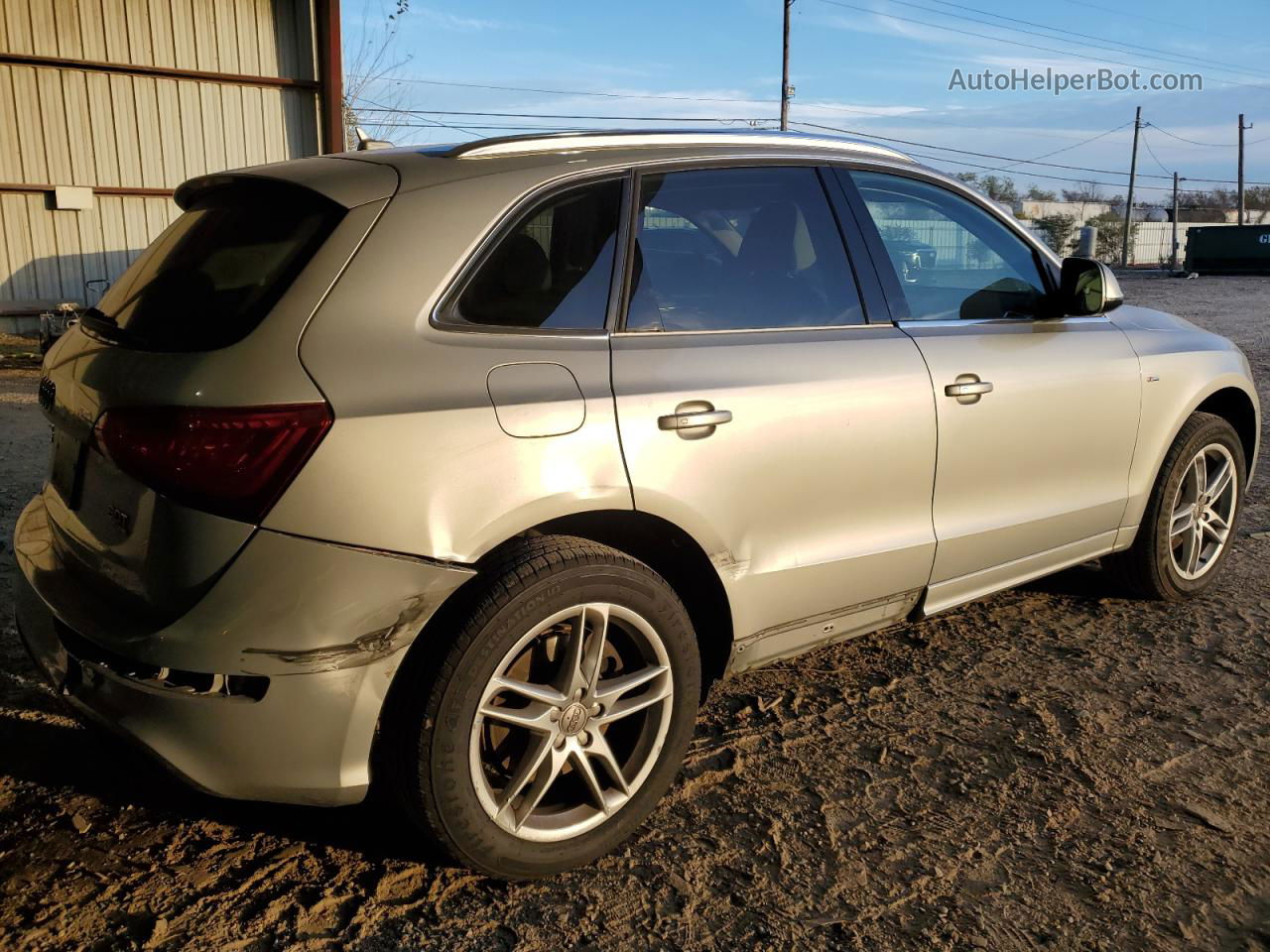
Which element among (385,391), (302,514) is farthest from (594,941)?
(385,391)

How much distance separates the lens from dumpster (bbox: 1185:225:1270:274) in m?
38.5

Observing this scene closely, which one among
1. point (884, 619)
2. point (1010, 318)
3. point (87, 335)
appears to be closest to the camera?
point (87, 335)

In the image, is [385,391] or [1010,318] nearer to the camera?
[385,391]

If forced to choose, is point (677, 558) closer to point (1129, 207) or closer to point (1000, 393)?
point (1000, 393)

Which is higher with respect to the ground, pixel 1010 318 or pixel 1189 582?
pixel 1010 318

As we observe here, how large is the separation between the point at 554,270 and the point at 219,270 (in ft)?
2.55

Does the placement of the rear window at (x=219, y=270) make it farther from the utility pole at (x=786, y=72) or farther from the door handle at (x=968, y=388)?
the utility pole at (x=786, y=72)

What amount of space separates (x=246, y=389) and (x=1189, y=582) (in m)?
3.94

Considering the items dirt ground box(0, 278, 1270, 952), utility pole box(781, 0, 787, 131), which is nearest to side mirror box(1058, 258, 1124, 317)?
dirt ground box(0, 278, 1270, 952)

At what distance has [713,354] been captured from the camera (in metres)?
2.89

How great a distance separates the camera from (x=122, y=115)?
1186 centimetres

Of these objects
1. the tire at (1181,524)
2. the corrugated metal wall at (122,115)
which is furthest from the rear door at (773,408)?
the corrugated metal wall at (122,115)

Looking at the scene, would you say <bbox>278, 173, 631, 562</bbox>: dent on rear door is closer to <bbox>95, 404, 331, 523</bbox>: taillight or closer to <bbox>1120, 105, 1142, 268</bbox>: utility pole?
<bbox>95, 404, 331, 523</bbox>: taillight

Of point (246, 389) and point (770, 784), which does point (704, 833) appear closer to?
point (770, 784)
